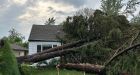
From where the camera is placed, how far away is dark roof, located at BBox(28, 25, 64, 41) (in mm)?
32188

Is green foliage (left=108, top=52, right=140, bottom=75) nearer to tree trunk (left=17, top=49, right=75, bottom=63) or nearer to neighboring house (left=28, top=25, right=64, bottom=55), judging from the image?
tree trunk (left=17, top=49, right=75, bottom=63)

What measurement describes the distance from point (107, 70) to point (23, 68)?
1984 mm

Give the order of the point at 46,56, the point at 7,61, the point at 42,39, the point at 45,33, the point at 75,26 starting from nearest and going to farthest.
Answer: the point at 7,61, the point at 46,56, the point at 75,26, the point at 42,39, the point at 45,33

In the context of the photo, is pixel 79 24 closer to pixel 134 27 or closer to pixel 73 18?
pixel 73 18

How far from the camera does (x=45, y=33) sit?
33.4 m

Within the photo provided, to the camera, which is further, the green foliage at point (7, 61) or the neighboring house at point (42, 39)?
the neighboring house at point (42, 39)

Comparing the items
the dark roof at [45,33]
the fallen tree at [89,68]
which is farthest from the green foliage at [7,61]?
the dark roof at [45,33]

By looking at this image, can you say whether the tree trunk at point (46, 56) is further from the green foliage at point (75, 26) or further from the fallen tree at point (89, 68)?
the green foliage at point (75, 26)

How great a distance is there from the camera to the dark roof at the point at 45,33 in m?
32.2

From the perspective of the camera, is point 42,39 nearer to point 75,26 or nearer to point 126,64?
point 75,26

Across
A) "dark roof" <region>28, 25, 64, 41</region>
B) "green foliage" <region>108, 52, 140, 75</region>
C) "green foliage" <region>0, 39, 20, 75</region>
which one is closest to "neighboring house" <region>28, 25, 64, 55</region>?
"dark roof" <region>28, 25, 64, 41</region>

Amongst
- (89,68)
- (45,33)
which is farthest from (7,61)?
(45,33)

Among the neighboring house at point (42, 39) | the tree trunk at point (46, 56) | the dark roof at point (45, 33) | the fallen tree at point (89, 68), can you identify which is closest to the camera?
the fallen tree at point (89, 68)

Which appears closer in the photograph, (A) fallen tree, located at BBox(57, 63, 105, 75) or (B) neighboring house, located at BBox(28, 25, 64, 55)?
(A) fallen tree, located at BBox(57, 63, 105, 75)
